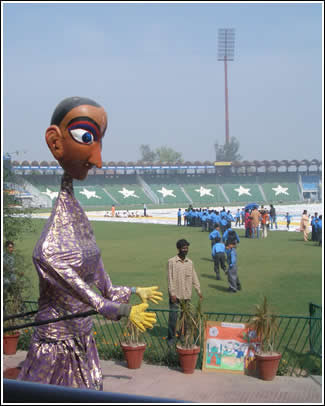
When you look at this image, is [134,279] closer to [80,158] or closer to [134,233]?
[80,158]

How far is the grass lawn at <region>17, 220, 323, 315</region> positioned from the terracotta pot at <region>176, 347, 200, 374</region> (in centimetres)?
277

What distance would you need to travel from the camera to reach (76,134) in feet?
10.5

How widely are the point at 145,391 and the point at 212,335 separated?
118cm

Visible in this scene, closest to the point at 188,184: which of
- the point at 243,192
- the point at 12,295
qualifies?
the point at 243,192

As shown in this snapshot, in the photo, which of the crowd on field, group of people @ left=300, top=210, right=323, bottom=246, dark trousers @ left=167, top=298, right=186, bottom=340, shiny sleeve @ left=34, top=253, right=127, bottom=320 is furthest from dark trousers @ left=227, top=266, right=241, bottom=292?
group of people @ left=300, top=210, right=323, bottom=246

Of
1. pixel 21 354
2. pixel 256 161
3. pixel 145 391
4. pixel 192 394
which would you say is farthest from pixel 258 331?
pixel 256 161

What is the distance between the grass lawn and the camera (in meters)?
10.3

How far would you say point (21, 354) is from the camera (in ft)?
23.9

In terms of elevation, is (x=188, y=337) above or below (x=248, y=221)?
below

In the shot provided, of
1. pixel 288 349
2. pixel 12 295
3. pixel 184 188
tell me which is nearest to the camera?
pixel 288 349

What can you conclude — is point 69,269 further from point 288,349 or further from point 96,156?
point 288,349

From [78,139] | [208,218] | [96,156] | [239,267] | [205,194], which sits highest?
[205,194]

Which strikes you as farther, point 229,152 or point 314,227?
point 229,152

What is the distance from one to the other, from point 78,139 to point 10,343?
16.4 feet
